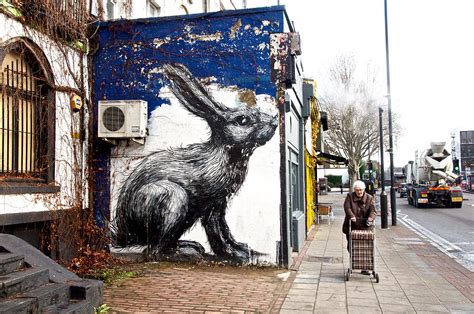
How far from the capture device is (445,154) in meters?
26.2

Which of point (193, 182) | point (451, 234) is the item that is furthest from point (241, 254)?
point (451, 234)

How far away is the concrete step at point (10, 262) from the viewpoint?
484cm

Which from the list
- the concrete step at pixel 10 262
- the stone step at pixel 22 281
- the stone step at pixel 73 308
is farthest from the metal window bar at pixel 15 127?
the stone step at pixel 73 308

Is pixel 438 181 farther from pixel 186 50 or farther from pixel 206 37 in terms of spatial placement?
pixel 186 50

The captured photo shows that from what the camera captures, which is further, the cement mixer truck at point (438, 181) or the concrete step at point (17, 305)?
the cement mixer truck at point (438, 181)

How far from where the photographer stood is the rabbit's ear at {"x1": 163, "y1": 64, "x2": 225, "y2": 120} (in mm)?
8750

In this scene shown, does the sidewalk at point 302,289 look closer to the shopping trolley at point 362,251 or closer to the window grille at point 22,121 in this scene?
the shopping trolley at point 362,251

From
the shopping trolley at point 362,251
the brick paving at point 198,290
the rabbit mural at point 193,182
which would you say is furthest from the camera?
the rabbit mural at point 193,182

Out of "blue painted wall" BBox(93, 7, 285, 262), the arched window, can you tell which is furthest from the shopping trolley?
the arched window

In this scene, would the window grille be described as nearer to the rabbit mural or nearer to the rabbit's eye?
the rabbit mural

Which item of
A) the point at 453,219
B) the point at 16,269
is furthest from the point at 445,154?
the point at 16,269

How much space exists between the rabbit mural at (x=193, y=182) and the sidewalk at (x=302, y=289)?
559mm

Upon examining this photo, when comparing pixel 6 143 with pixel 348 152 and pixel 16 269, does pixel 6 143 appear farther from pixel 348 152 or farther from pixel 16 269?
pixel 348 152

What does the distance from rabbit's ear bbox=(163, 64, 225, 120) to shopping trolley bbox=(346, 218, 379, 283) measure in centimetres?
337
